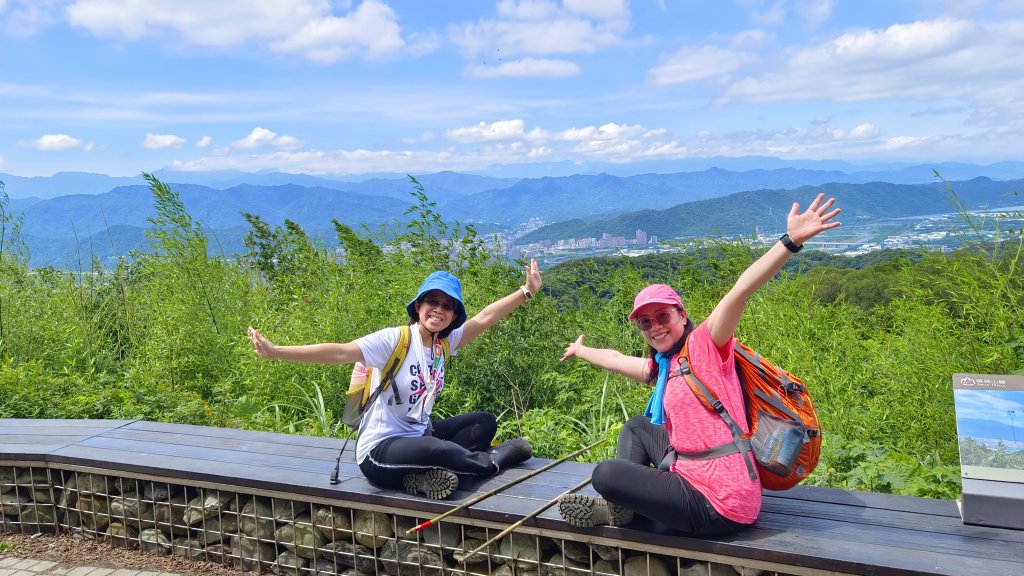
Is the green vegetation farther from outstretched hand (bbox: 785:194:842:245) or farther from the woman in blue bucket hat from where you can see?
outstretched hand (bbox: 785:194:842:245)

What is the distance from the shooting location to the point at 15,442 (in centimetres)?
482

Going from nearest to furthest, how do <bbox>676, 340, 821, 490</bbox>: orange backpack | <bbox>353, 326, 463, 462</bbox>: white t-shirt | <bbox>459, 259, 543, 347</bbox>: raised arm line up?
<bbox>676, 340, 821, 490</bbox>: orange backpack → <bbox>353, 326, 463, 462</bbox>: white t-shirt → <bbox>459, 259, 543, 347</bbox>: raised arm

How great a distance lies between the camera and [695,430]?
3.00m

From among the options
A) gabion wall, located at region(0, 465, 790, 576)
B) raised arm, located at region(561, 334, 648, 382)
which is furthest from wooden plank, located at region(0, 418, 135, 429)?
raised arm, located at region(561, 334, 648, 382)

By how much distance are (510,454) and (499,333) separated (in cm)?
237

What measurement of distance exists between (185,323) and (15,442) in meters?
2.72

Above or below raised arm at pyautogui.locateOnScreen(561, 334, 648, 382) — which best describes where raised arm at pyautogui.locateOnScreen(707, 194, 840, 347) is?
above

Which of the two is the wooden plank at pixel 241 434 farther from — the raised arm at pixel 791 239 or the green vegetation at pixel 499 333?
the raised arm at pixel 791 239

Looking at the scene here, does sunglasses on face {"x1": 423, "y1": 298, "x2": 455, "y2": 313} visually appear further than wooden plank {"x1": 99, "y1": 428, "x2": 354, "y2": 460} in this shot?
No

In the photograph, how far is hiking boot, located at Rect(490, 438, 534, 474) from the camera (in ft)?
13.0

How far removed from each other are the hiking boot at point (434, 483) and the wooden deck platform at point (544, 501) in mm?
47

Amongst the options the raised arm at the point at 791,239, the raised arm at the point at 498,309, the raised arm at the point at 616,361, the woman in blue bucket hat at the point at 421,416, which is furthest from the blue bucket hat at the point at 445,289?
the raised arm at the point at 791,239

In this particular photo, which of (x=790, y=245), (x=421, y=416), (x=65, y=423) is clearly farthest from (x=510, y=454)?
(x=65, y=423)

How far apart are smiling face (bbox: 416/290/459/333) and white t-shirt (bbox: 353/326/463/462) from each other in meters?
0.09
